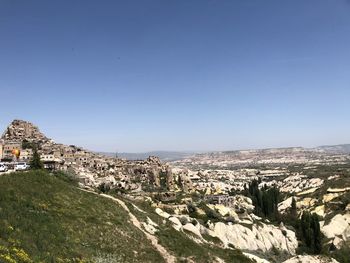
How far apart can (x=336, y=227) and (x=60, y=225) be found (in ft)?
240

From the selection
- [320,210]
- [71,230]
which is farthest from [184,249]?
[320,210]

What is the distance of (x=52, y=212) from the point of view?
1225 inches

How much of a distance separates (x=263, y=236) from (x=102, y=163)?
84963 millimetres

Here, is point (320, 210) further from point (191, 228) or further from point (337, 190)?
point (191, 228)

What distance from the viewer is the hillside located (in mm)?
22125

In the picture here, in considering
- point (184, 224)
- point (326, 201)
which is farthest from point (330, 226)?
point (184, 224)

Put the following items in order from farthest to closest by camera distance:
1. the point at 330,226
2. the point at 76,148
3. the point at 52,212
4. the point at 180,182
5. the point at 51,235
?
the point at 76,148 < the point at 180,182 < the point at 330,226 < the point at 52,212 < the point at 51,235

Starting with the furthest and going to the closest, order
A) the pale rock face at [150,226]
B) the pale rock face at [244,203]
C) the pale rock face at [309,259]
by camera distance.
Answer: the pale rock face at [244,203], the pale rock face at [309,259], the pale rock face at [150,226]

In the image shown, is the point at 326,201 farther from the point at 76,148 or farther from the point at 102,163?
the point at 76,148

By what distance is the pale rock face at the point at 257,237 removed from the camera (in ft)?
218

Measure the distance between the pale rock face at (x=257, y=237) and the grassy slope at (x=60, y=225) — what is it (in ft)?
96.0

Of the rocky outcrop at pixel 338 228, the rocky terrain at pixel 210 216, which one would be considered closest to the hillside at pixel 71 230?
the rocky terrain at pixel 210 216

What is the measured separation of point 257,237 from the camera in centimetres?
7206

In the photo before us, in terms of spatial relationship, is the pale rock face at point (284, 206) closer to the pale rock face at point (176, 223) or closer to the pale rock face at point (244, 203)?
the pale rock face at point (244, 203)
